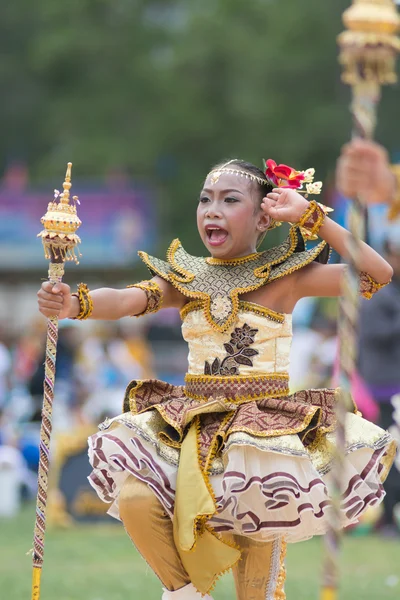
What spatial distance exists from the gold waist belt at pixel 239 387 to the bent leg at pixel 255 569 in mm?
554

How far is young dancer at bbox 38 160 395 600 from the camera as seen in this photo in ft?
15.5

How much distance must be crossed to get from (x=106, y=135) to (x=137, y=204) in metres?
6.98

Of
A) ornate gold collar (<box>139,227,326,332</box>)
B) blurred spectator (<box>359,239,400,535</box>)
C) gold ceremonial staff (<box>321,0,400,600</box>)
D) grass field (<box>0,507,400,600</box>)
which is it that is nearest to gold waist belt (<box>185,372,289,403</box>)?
ornate gold collar (<box>139,227,326,332</box>)

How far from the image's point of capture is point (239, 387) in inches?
197

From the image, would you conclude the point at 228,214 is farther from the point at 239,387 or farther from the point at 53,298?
the point at 53,298

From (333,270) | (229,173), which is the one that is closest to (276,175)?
(229,173)

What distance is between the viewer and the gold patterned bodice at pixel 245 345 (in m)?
5.05

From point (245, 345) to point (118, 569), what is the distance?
11.6 ft

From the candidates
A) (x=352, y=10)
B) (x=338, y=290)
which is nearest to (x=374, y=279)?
(x=338, y=290)

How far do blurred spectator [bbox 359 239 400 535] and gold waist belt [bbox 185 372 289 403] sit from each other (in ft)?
15.1

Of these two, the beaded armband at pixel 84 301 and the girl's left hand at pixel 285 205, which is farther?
the beaded armband at pixel 84 301

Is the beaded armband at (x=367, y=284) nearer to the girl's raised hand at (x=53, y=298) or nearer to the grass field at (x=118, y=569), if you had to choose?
the girl's raised hand at (x=53, y=298)

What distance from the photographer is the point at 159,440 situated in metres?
4.88

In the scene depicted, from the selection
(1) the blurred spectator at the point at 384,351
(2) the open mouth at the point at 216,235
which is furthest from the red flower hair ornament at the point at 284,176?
(1) the blurred spectator at the point at 384,351
